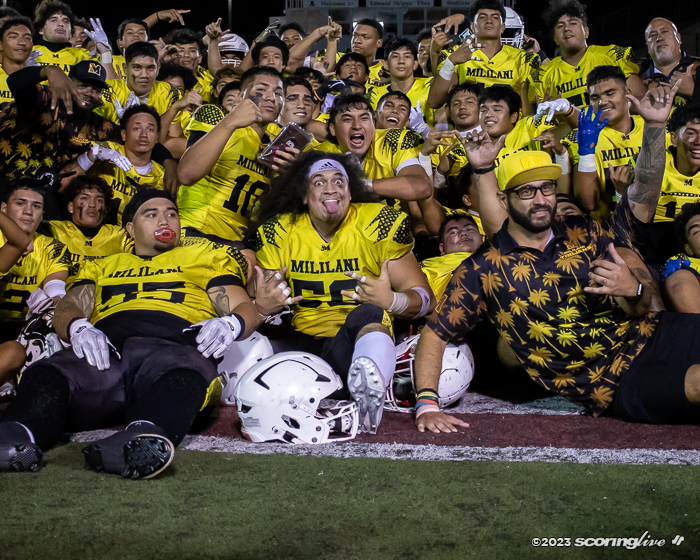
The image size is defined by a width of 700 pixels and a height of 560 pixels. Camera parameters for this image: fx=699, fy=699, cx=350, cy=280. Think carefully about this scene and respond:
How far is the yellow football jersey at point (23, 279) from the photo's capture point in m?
4.61

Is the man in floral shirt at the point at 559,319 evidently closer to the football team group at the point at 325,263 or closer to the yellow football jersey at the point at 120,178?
the football team group at the point at 325,263

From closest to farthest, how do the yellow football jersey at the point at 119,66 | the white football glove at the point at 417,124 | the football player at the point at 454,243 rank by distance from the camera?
the football player at the point at 454,243
the white football glove at the point at 417,124
the yellow football jersey at the point at 119,66

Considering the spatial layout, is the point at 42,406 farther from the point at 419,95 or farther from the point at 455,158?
the point at 419,95

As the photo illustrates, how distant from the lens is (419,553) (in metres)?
2.15

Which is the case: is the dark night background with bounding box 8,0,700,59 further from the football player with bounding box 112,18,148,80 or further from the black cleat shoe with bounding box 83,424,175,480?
the black cleat shoe with bounding box 83,424,175,480

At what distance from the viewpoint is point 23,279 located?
4645mm

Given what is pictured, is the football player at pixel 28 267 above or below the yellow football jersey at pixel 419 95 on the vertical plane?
below

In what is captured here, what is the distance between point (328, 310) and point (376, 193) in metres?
1.12

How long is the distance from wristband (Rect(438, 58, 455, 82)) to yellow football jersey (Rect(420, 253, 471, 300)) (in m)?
2.56

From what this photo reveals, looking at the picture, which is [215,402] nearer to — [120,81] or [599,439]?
[599,439]

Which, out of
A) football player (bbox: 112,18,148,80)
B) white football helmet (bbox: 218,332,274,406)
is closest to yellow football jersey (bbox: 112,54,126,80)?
football player (bbox: 112,18,148,80)

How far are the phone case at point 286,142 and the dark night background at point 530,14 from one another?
1618 cm

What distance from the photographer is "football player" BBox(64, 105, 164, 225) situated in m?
5.56

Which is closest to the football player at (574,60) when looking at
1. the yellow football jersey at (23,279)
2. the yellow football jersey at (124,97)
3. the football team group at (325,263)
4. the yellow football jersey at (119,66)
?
the football team group at (325,263)
